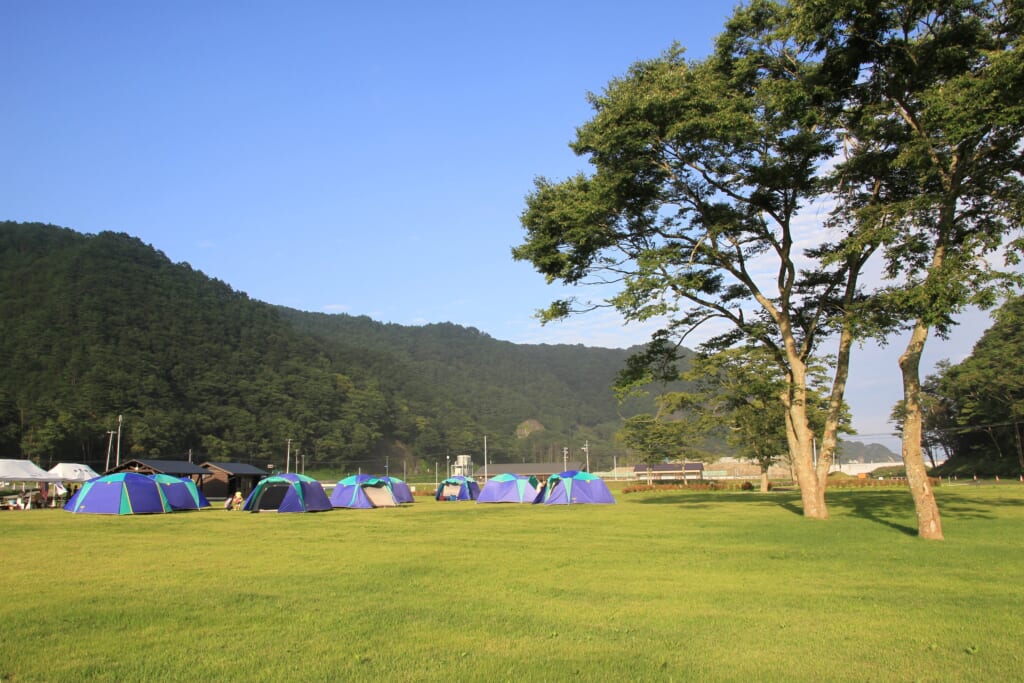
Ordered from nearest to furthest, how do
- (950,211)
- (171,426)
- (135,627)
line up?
(135,627)
(950,211)
(171,426)

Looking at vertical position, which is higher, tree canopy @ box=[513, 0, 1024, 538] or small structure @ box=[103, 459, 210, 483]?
tree canopy @ box=[513, 0, 1024, 538]

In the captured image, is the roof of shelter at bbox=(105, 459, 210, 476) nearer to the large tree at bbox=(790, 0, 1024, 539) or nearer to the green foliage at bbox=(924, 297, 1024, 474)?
the large tree at bbox=(790, 0, 1024, 539)

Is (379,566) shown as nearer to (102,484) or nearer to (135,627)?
(135,627)

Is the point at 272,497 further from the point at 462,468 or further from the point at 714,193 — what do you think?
the point at 462,468

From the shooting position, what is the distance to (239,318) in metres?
154

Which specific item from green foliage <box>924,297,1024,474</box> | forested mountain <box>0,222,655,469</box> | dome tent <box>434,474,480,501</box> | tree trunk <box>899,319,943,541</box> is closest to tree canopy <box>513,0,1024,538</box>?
tree trunk <box>899,319,943,541</box>

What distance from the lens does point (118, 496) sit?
98.4 feet

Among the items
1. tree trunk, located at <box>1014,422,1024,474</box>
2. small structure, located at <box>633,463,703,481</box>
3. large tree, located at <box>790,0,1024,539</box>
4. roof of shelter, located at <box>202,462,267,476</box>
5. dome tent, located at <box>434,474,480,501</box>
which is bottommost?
small structure, located at <box>633,463,703,481</box>

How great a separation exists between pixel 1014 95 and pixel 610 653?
1571cm

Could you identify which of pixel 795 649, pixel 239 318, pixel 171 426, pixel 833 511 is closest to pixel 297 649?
pixel 795 649

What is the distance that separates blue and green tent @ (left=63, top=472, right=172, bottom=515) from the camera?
29.9 metres

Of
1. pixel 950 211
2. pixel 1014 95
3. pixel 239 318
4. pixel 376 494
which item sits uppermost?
pixel 239 318

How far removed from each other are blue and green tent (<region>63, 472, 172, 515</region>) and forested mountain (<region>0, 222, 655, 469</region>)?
7162 centimetres

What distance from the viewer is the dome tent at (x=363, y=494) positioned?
36219 mm
